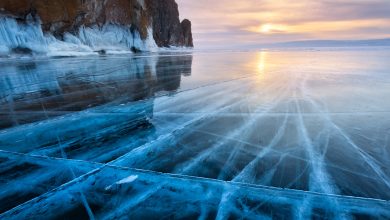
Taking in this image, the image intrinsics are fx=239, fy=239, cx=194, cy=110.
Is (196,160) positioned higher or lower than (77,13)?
lower

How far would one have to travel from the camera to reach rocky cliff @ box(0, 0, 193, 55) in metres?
22.6

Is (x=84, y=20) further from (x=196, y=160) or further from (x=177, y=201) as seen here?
(x=177, y=201)

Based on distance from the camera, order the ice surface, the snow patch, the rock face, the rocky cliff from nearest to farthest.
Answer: the snow patch
the ice surface
the rocky cliff
the rock face

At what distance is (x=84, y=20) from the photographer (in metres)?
30.6

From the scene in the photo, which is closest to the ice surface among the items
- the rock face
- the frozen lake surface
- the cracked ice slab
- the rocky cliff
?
the rocky cliff

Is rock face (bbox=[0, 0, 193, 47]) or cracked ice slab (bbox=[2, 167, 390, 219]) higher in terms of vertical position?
rock face (bbox=[0, 0, 193, 47])

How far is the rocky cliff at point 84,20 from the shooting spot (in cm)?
2264

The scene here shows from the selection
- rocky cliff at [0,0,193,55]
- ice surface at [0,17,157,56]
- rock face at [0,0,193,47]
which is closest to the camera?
ice surface at [0,17,157,56]

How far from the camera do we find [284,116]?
416cm

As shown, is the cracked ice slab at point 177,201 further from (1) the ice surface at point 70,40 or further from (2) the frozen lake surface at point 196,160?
(1) the ice surface at point 70,40

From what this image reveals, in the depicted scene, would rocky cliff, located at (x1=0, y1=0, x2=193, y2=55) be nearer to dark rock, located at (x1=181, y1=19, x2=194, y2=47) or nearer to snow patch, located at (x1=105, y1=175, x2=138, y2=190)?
snow patch, located at (x1=105, y1=175, x2=138, y2=190)

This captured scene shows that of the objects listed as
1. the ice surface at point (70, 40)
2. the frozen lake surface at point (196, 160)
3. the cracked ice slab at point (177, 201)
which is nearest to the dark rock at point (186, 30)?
the ice surface at point (70, 40)

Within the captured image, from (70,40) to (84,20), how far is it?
400 centimetres

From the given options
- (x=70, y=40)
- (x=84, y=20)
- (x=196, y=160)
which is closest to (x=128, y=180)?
(x=196, y=160)
